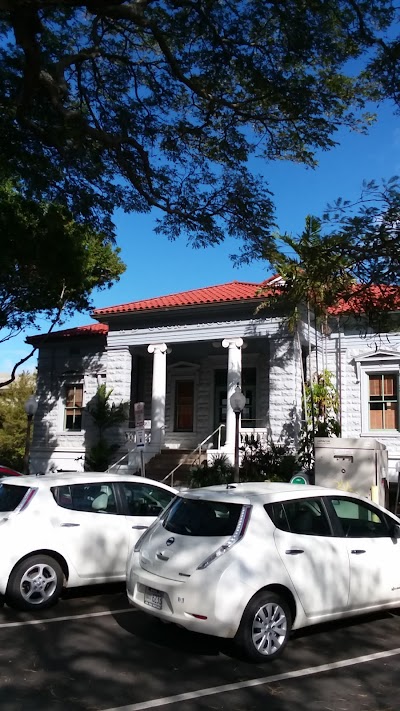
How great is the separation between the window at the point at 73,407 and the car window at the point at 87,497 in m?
14.5

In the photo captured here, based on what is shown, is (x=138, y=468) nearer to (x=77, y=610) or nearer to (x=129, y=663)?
(x=77, y=610)

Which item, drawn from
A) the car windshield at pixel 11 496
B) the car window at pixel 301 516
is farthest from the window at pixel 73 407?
the car window at pixel 301 516

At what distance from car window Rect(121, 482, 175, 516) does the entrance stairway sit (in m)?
9.34

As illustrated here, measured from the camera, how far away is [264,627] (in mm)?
5199

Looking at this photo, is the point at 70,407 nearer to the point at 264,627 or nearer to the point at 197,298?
the point at 197,298

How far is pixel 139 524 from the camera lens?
766 centimetres

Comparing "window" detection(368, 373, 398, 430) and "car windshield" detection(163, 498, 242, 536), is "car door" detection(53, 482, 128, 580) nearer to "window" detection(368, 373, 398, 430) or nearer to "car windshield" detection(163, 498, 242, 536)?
"car windshield" detection(163, 498, 242, 536)

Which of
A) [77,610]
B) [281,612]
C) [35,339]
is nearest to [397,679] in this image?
[281,612]

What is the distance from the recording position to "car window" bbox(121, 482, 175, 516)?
7.82 metres

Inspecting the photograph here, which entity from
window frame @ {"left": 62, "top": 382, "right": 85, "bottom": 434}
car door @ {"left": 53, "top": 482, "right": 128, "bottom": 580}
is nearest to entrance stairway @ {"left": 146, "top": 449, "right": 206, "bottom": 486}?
window frame @ {"left": 62, "top": 382, "right": 85, "bottom": 434}

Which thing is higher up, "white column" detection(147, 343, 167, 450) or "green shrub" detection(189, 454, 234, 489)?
"white column" detection(147, 343, 167, 450)

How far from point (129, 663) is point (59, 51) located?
935cm

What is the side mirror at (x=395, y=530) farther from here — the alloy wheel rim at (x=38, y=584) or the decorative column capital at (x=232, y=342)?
the decorative column capital at (x=232, y=342)

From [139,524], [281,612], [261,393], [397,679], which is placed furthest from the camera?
[261,393]
